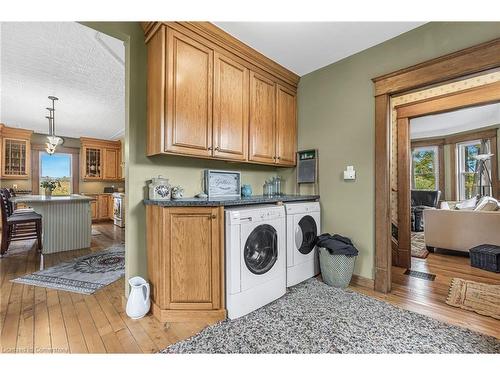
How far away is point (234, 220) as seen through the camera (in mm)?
1782

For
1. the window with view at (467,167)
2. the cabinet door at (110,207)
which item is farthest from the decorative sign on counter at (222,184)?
the window with view at (467,167)

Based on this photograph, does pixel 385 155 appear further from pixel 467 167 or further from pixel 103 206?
pixel 103 206

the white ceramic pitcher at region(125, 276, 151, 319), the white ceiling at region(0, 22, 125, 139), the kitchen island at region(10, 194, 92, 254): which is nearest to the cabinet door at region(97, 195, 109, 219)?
the white ceiling at region(0, 22, 125, 139)

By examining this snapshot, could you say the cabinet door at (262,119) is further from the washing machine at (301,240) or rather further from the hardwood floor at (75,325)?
the hardwood floor at (75,325)

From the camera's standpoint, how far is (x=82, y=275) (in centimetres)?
271

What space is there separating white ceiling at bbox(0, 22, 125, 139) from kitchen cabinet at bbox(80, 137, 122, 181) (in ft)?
4.74

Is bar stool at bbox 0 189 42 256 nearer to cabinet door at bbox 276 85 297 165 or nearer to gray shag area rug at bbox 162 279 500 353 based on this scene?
gray shag area rug at bbox 162 279 500 353

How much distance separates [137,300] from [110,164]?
6.37 meters

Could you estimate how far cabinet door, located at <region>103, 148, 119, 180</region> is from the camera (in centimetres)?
689
